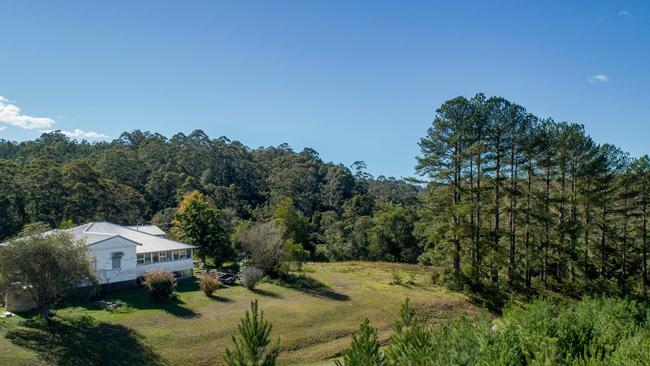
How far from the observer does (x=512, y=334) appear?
13180 millimetres

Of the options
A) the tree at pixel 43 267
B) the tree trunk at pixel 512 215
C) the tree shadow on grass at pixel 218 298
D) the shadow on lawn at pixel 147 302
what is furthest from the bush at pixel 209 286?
the tree trunk at pixel 512 215

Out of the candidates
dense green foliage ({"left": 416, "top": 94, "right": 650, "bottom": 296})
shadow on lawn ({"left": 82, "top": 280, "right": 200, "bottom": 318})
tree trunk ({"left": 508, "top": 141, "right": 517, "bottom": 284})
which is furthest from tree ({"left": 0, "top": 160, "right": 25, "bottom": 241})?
tree trunk ({"left": 508, "top": 141, "right": 517, "bottom": 284})

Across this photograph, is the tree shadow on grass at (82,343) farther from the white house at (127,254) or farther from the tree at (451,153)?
the tree at (451,153)

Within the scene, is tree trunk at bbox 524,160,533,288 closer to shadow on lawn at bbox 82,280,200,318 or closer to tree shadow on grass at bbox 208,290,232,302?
tree shadow on grass at bbox 208,290,232,302

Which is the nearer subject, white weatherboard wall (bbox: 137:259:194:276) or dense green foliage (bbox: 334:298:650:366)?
dense green foliage (bbox: 334:298:650:366)

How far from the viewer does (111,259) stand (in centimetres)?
2736

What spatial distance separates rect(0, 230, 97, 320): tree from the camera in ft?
63.6

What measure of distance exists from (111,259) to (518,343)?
24621 millimetres

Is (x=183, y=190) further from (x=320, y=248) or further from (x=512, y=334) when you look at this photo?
(x=512, y=334)

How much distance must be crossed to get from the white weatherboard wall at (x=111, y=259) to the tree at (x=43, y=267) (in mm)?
5901

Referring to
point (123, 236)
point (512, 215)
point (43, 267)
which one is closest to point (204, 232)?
point (123, 236)

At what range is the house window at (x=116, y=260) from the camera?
2744 centimetres

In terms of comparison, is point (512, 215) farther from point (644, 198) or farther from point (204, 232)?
point (204, 232)

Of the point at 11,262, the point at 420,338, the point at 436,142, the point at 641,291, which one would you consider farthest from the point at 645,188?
the point at 11,262
